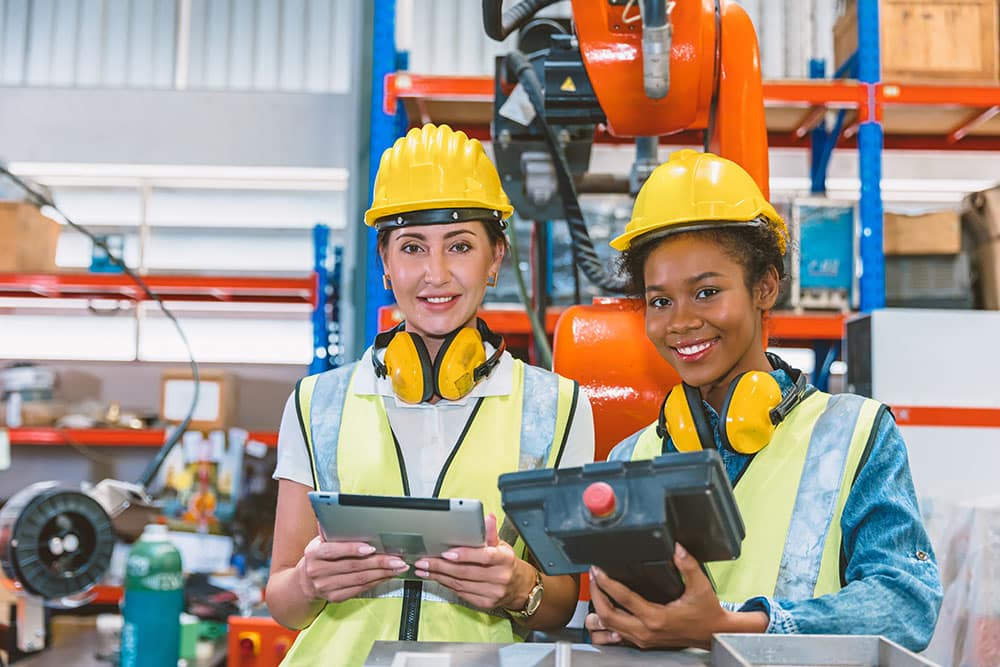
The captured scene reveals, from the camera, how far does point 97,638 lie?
11.2ft

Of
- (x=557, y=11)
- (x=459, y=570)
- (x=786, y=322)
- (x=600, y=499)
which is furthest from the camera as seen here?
(x=557, y=11)

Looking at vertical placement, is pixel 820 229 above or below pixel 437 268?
above

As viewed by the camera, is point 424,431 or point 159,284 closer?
point 424,431

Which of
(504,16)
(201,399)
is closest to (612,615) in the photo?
(504,16)

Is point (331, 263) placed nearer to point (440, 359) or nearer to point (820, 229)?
point (820, 229)

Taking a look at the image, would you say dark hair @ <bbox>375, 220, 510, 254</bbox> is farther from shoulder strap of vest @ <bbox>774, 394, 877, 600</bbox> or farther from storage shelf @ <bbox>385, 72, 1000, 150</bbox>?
storage shelf @ <bbox>385, 72, 1000, 150</bbox>

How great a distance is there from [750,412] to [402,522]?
504mm

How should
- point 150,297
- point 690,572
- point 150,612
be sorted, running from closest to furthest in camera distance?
1. point 690,572
2. point 150,612
3. point 150,297

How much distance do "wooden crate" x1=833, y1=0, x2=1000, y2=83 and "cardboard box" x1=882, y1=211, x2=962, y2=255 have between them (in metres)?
0.53

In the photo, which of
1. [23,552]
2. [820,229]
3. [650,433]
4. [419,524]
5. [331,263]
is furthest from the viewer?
[331,263]

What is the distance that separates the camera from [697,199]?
1.29 meters

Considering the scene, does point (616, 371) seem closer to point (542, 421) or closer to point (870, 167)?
point (542, 421)

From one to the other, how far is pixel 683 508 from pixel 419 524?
0.38 metres

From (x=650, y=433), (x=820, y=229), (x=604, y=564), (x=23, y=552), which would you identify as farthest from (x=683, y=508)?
(x=820, y=229)
